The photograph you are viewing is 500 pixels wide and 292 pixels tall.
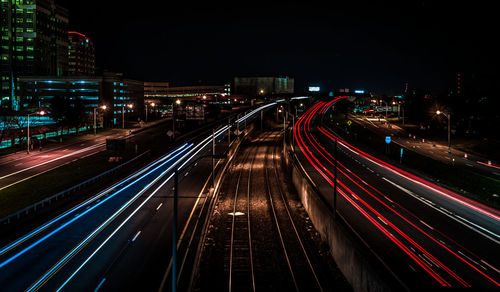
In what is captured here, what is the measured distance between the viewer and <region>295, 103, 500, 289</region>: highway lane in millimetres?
16891

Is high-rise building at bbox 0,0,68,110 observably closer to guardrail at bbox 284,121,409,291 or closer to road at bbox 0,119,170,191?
road at bbox 0,119,170,191

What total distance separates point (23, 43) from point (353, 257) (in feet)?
531

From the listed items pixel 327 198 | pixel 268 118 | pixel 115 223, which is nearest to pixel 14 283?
pixel 115 223

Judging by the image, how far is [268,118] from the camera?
11438cm

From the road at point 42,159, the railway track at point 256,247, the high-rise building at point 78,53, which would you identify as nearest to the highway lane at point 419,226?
the railway track at point 256,247

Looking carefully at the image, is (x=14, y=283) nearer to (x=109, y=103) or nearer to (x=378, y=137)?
(x=378, y=137)

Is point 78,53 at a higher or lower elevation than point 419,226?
higher

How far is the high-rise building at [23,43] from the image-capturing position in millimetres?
132425

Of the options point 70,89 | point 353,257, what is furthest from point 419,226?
point 70,89

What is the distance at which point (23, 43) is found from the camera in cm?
13688

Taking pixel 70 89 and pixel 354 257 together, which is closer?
pixel 354 257

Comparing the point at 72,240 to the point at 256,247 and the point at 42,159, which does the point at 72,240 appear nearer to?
the point at 256,247

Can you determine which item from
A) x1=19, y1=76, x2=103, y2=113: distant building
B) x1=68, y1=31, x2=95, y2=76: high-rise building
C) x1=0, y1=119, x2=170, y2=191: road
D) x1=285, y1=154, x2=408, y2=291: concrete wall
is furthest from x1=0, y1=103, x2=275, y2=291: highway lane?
x1=68, y1=31, x2=95, y2=76: high-rise building

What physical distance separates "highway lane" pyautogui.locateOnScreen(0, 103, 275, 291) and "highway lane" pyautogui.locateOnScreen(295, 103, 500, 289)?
15853 mm
